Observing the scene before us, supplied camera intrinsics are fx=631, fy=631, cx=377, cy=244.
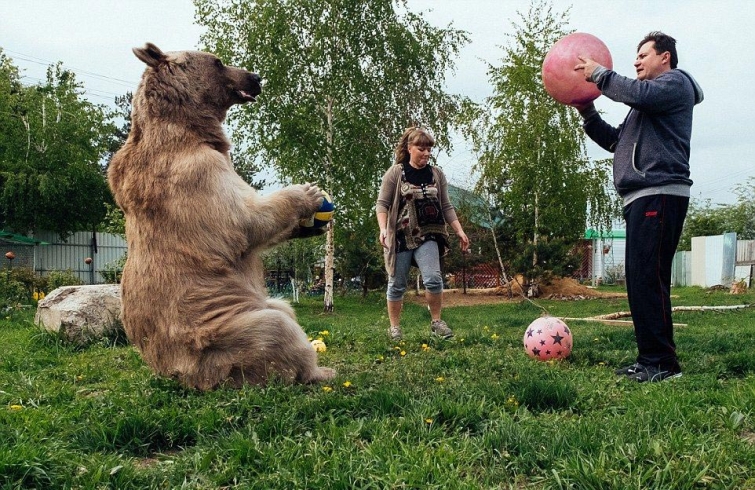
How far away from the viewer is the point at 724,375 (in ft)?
16.1

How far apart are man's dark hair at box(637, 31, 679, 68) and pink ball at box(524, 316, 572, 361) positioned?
93.3 inches

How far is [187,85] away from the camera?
4445mm

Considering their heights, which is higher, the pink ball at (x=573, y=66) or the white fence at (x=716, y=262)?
the pink ball at (x=573, y=66)

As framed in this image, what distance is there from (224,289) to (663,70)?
3.63m

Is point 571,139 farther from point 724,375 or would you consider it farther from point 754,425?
point 754,425

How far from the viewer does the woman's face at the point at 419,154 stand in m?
7.21

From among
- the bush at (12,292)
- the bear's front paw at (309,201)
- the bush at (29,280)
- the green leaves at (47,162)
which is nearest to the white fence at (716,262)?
the bush at (29,280)

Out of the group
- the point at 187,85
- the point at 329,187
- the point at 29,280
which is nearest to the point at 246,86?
the point at 187,85

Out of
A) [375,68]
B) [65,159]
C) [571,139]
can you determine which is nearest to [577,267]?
[571,139]

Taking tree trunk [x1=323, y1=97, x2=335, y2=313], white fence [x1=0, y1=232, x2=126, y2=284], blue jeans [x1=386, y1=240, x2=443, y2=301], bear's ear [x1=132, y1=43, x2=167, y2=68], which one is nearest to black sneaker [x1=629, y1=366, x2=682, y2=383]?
blue jeans [x1=386, y1=240, x2=443, y2=301]

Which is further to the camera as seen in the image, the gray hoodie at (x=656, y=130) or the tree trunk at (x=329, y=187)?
the tree trunk at (x=329, y=187)

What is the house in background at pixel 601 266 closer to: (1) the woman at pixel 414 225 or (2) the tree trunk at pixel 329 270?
(2) the tree trunk at pixel 329 270

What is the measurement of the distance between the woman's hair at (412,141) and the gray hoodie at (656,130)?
8.62 ft

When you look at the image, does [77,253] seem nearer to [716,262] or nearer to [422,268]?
[422,268]
